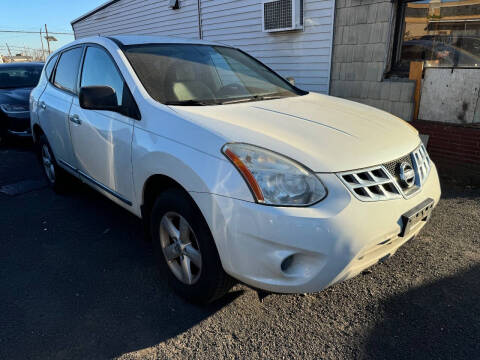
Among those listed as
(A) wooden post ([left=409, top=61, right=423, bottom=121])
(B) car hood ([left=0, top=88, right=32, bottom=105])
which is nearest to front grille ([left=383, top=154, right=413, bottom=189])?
(A) wooden post ([left=409, top=61, right=423, bottom=121])

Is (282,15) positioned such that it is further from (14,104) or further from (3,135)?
(3,135)

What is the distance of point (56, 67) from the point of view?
4.10 m

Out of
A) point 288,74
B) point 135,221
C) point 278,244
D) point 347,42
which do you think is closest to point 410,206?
point 278,244

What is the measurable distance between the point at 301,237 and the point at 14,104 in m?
7.18

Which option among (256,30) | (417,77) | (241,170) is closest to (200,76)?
(241,170)

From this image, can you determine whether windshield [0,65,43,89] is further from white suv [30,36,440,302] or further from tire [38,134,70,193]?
white suv [30,36,440,302]

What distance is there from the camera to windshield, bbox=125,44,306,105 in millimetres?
2682

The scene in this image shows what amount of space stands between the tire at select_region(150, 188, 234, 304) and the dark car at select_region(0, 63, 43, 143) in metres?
5.90

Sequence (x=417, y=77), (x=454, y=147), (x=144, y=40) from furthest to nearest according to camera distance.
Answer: (x=417, y=77)
(x=454, y=147)
(x=144, y=40)

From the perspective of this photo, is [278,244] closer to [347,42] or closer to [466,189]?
[466,189]

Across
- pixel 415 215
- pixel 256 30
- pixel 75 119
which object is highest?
pixel 256 30

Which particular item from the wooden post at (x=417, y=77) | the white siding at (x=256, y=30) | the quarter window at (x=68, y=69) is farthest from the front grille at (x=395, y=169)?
the white siding at (x=256, y=30)

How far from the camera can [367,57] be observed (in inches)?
221

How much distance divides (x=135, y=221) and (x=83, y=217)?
0.59 metres
